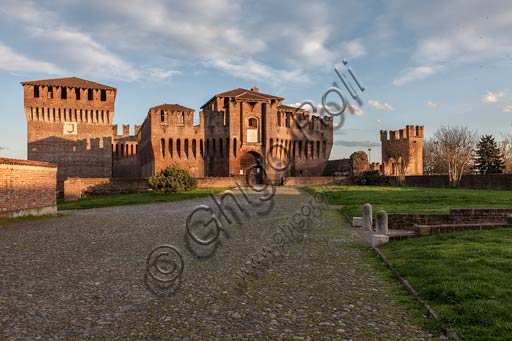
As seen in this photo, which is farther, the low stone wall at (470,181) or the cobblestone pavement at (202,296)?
the low stone wall at (470,181)

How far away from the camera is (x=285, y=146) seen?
5106cm

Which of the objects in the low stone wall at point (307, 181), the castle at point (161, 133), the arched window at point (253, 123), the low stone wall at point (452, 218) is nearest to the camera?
the low stone wall at point (452, 218)

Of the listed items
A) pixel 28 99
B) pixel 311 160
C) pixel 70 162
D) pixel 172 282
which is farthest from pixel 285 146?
pixel 172 282

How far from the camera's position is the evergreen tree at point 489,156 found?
144 ft

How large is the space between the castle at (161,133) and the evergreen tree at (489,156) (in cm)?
2275

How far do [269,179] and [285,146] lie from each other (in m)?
6.39

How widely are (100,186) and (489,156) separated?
4322 centimetres

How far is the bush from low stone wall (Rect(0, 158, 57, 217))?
47.1ft

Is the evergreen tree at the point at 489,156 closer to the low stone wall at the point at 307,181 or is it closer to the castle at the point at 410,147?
the castle at the point at 410,147

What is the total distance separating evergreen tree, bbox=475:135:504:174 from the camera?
144ft

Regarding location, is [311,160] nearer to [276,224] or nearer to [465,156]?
[465,156]

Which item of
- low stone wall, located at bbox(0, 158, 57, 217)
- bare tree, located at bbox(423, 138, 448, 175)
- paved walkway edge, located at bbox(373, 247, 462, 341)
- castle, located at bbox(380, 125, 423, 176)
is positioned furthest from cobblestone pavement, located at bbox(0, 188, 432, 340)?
bare tree, located at bbox(423, 138, 448, 175)

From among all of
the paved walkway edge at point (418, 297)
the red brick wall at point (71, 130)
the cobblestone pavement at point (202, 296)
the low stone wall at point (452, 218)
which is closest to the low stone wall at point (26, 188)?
the cobblestone pavement at point (202, 296)

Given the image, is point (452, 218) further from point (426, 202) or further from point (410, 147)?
point (410, 147)
